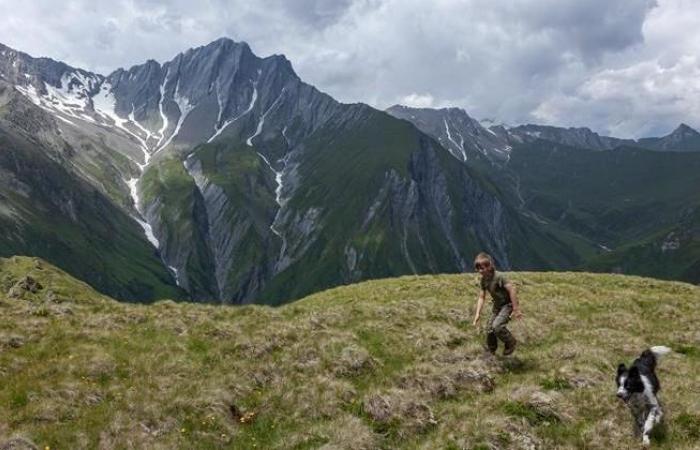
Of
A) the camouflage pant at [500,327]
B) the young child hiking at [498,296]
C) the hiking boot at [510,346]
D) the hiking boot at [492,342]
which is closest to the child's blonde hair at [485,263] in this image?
the young child hiking at [498,296]

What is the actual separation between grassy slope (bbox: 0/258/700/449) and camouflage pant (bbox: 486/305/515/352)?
934 millimetres

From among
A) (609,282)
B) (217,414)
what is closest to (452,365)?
(217,414)

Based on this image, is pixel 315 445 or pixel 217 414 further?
pixel 217 414

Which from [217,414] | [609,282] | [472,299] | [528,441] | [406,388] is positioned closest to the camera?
[528,441]

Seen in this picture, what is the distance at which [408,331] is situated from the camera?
91.0 ft

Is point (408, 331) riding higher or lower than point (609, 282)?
lower

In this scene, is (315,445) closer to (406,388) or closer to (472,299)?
(406,388)

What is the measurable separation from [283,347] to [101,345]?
7.24 metres

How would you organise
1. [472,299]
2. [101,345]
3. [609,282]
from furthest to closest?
[609,282], [472,299], [101,345]

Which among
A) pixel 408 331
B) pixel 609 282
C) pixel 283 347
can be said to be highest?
pixel 609 282

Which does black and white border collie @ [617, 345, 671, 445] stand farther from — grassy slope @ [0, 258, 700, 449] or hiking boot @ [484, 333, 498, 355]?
hiking boot @ [484, 333, 498, 355]

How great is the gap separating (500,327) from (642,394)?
6.34 m

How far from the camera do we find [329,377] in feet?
73.2

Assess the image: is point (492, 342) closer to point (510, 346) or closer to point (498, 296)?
point (510, 346)
